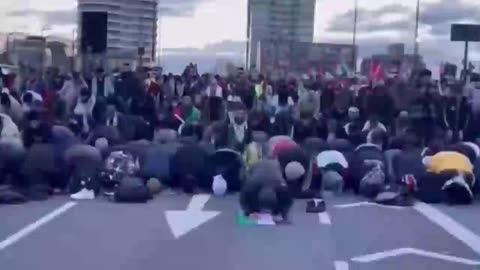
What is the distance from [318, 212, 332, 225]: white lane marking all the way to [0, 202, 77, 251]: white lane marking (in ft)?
13.1

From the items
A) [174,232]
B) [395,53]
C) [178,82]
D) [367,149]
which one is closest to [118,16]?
[395,53]

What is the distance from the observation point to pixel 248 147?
70.6ft

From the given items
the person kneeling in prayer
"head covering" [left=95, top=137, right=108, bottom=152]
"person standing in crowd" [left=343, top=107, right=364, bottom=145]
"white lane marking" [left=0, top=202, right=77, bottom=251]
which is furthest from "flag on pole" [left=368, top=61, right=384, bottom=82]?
the person kneeling in prayer

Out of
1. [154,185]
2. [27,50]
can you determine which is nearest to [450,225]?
[154,185]

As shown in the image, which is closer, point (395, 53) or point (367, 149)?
point (367, 149)

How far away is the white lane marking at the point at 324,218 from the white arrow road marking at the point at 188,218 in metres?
1.61

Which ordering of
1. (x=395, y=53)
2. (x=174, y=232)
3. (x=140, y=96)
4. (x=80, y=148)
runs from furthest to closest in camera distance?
(x=395, y=53)
(x=140, y=96)
(x=80, y=148)
(x=174, y=232)

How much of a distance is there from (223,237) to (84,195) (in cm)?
503

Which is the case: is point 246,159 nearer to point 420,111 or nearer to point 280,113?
point 280,113

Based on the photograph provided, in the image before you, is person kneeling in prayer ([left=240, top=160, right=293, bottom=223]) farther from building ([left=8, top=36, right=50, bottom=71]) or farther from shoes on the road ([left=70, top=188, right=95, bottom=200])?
building ([left=8, top=36, right=50, bottom=71])

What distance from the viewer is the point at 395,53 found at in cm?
4866

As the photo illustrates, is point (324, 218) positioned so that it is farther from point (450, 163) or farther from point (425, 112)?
point (425, 112)

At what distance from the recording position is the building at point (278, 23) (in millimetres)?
52953

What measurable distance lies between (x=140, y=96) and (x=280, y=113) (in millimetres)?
4438
